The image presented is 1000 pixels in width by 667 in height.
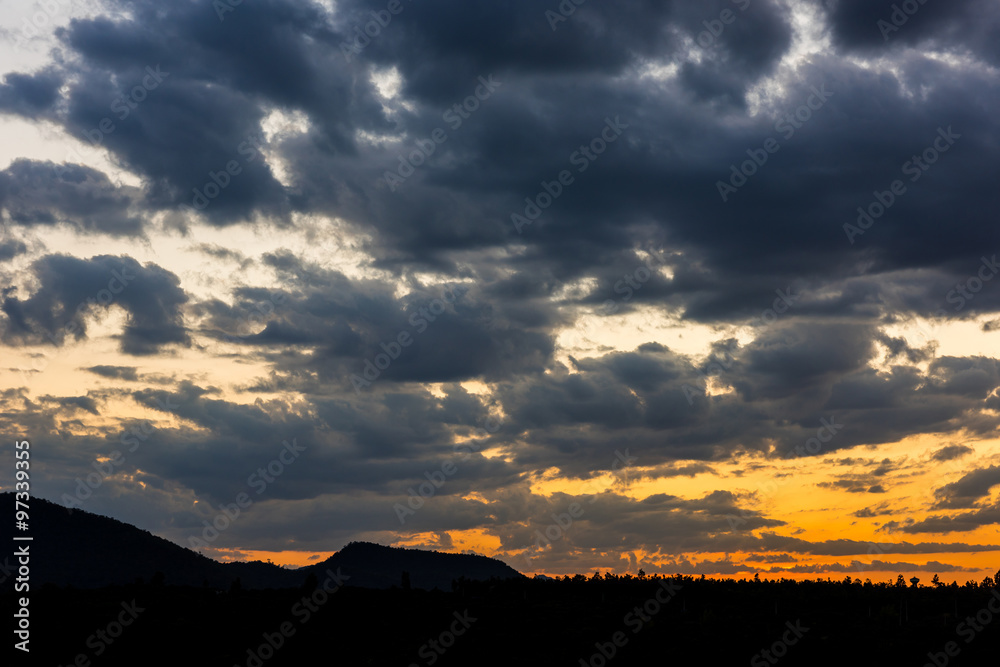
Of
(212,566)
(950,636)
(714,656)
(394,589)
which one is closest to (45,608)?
(394,589)

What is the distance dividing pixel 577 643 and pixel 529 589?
15.9 m

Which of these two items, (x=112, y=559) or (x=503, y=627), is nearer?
(x=503, y=627)

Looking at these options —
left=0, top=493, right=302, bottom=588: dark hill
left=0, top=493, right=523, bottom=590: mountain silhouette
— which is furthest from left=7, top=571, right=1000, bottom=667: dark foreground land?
left=0, top=493, right=302, bottom=588: dark hill

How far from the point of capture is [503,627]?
1927 inches

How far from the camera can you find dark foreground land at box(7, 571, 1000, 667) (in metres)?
43.0

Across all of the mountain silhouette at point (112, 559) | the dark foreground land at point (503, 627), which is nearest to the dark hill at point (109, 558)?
the mountain silhouette at point (112, 559)

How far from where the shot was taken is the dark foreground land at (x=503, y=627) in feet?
141

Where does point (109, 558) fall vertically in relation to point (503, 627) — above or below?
above

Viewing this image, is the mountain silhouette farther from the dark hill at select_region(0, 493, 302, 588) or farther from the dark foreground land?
the dark foreground land

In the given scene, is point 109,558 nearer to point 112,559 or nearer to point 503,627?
point 112,559

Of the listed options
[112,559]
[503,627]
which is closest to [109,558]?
[112,559]

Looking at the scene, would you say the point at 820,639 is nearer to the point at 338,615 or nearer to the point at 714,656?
the point at 714,656

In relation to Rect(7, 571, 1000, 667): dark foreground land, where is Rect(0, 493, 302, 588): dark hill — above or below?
above

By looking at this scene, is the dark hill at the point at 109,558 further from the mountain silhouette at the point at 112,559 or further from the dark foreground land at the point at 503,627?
the dark foreground land at the point at 503,627
